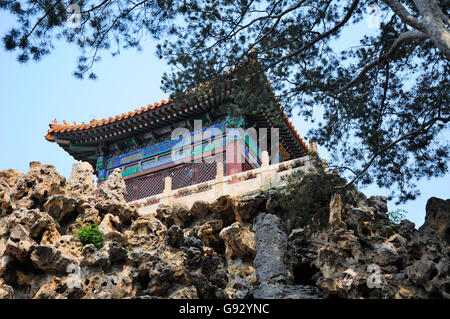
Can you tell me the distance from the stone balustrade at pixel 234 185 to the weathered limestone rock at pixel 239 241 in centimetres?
185

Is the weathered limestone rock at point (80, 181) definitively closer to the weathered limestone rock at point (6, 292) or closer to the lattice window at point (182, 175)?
the weathered limestone rock at point (6, 292)

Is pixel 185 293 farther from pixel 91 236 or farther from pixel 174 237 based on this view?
pixel 91 236

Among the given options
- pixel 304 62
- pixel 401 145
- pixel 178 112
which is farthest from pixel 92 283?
pixel 178 112

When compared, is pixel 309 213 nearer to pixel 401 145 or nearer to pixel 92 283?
pixel 401 145

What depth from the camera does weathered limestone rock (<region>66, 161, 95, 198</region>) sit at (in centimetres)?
1080

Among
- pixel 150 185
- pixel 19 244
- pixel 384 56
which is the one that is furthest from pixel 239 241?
pixel 150 185

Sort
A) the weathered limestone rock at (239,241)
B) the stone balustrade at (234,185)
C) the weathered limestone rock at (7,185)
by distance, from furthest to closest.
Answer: the stone balustrade at (234,185)
the weathered limestone rock at (239,241)
the weathered limestone rock at (7,185)

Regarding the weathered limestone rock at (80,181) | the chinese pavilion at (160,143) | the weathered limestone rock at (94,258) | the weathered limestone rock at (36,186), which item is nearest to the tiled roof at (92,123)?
the chinese pavilion at (160,143)

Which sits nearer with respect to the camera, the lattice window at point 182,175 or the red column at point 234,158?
the red column at point 234,158

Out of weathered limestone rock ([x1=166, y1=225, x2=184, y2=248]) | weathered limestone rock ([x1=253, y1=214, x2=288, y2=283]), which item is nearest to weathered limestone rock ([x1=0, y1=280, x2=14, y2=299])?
weathered limestone rock ([x1=166, y1=225, x2=184, y2=248])

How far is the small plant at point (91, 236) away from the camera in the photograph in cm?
874

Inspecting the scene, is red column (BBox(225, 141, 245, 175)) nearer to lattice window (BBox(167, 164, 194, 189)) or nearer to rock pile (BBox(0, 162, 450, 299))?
lattice window (BBox(167, 164, 194, 189))

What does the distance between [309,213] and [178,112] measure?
815 centimetres
